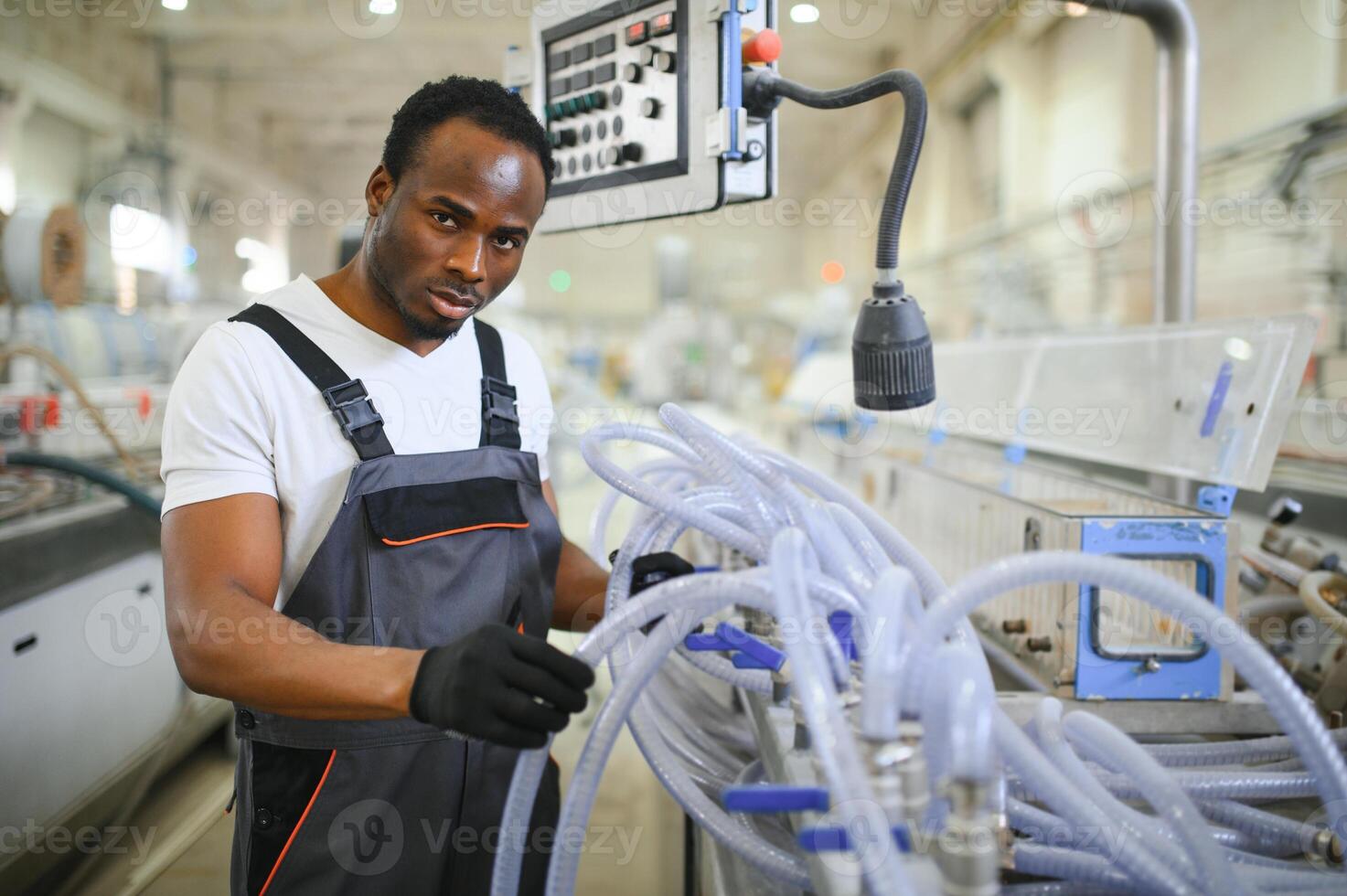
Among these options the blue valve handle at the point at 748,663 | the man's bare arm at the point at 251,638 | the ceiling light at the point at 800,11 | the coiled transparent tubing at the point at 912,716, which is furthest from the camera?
the ceiling light at the point at 800,11

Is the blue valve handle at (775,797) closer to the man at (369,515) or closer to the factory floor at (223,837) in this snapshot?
the man at (369,515)

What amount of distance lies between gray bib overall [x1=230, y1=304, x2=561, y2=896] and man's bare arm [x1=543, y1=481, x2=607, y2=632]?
0.23 m

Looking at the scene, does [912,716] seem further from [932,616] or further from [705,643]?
[705,643]

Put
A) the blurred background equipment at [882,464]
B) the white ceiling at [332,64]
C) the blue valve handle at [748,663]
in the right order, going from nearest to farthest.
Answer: the blurred background equipment at [882,464] → the blue valve handle at [748,663] → the white ceiling at [332,64]

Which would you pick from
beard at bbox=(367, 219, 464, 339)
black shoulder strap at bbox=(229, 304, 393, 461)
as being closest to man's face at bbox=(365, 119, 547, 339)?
beard at bbox=(367, 219, 464, 339)

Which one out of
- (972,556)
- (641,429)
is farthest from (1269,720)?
(641,429)

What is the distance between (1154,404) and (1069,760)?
1.02 meters

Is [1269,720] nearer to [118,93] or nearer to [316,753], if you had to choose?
[316,753]

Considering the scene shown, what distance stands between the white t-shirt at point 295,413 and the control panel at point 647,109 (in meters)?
0.38

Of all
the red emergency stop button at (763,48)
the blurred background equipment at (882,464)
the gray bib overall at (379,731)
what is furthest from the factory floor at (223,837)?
the red emergency stop button at (763,48)

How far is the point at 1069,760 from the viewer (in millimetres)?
742

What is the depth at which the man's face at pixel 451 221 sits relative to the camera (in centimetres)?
93

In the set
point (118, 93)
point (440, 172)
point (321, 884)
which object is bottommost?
point (321, 884)

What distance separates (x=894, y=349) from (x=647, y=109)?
553 millimetres
